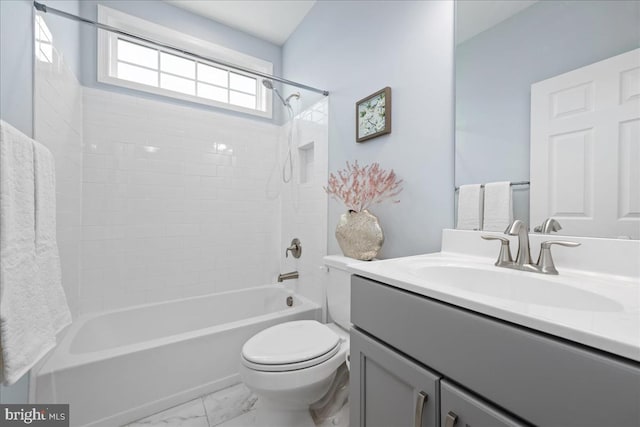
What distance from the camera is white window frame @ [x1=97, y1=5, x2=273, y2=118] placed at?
77.0 inches

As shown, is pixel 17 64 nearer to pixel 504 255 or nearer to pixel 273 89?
pixel 273 89

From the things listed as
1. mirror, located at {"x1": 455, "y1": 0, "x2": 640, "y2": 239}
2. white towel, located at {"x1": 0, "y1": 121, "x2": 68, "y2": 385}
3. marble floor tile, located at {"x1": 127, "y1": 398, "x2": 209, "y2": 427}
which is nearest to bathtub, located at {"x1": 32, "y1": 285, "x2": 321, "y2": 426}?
marble floor tile, located at {"x1": 127, "y1": 398, "x2": 209, "y2": 427}

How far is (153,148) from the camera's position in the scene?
81.0 inches

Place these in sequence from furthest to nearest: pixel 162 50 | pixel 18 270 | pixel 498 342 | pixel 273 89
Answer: pixel 162 50 < pixel 273 89 < pixel 18 270 < pixel 498 342

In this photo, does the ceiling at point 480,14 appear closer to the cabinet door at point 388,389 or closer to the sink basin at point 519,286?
the sink basin at point 519,286

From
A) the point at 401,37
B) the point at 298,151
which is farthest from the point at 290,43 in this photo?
the point at 401,37

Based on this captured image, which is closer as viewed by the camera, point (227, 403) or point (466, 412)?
point (466, 412)

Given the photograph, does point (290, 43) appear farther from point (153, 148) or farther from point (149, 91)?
point (153, 148)

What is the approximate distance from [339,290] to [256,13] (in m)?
2.33

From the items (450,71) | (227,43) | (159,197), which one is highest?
(227,43)

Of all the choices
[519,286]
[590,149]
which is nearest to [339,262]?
[519,286]

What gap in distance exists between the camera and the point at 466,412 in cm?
54

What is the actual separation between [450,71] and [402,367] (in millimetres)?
1198

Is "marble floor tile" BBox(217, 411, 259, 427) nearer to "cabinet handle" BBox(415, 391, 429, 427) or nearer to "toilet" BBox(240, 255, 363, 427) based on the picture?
"toilet" BBox(240, 255, 363, 427)
